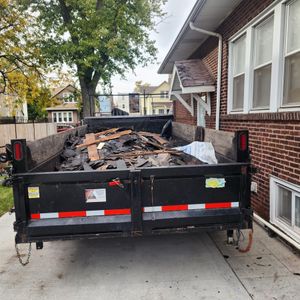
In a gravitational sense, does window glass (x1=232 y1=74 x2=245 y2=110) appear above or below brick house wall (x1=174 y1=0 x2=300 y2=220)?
above

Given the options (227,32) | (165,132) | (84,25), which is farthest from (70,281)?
(84,25)

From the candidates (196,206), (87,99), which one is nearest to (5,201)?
(196,206)

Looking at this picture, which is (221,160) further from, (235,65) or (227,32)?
(227,32)

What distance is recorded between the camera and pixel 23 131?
14094mm

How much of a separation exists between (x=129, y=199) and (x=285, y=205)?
2.39 meters

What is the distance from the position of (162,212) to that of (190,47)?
645 centimetres

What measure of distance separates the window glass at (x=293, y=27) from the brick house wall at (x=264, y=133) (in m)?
0.47

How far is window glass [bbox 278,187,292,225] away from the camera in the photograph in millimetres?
3564

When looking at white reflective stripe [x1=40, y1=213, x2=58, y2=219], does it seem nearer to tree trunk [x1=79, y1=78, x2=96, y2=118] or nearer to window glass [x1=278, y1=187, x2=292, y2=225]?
window glass [x1=278, y1=187, x2=292, y2=225]

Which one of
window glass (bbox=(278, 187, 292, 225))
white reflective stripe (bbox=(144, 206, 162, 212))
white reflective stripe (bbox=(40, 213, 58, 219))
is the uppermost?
white reflective stripe (bbox=(144, 206, 162, 212))

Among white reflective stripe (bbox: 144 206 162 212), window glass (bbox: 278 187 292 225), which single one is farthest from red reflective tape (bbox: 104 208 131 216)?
window glass (bbox: 278 187 292 225)

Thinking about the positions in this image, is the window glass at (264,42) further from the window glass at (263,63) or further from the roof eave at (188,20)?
the roof eave at (188,20)

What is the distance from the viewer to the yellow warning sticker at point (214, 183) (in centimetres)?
256

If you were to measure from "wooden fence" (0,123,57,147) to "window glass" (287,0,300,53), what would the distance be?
37.0ft
